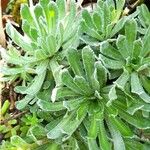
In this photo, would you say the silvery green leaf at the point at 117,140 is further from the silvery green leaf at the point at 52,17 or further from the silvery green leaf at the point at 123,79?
the silvery green leaf at the point at 52,17

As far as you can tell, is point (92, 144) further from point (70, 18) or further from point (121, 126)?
point (70, 18)

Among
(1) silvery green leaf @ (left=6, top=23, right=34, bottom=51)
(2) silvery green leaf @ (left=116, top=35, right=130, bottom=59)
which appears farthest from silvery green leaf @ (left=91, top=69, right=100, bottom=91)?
(1) silvery green leaf @ (left=6, top=23, right=34, bottom=51)

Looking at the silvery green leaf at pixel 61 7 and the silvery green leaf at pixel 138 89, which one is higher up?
the silvery green leaf at pixel 61 7

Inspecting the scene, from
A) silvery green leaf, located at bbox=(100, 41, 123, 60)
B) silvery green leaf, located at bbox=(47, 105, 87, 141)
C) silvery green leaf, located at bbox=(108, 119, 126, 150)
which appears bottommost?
silvery green leaf, located at bbox=(108, 119, 126, 150)

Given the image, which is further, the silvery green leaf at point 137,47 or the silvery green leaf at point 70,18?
the silvery green leaf at point 70,18

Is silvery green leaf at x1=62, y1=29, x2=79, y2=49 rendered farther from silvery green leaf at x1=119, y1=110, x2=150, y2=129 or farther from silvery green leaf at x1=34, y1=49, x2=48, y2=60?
silvery green leaf at x1=119, y1=110, x2=150, y2=129

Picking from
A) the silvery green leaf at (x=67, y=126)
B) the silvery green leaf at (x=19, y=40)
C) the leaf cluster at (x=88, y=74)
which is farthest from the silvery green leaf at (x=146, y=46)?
the silvery green leaf at (x=19, y=40)
